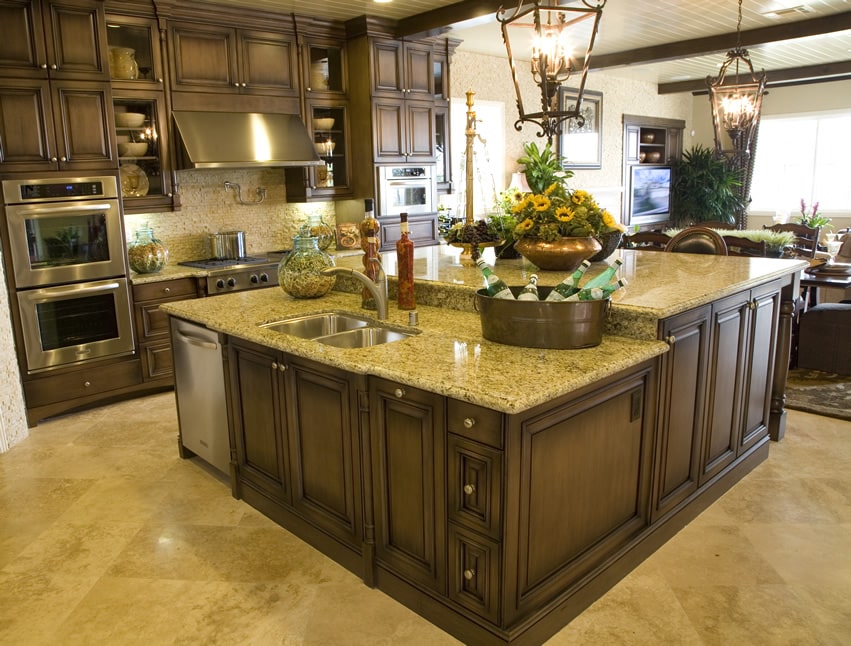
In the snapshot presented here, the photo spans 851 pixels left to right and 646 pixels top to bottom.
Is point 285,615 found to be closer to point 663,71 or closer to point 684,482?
point 684,482

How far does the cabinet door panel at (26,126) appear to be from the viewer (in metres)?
4.02

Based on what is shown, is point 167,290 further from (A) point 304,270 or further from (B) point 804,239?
(B) point 804,239

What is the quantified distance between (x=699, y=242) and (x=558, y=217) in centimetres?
167

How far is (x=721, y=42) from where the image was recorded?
21.2 ft

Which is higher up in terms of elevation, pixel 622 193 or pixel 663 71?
pixel 663 71

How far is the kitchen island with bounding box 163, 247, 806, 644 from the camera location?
2008 mm

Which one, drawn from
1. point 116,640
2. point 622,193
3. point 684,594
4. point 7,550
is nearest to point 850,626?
point 684,594

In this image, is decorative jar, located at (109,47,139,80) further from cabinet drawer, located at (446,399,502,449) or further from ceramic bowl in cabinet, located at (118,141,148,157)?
cabinet drawer, located at (446,399,502,449)

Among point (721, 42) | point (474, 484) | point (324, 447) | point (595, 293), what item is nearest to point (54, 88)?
point (324, 447)

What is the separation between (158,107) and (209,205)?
912mm

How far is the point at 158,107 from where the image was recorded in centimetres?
468

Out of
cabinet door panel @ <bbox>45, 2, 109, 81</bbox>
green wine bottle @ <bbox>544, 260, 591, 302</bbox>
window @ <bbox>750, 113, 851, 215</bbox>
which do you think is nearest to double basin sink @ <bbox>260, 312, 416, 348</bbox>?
green wine bottle @ <bbox>544, 260, 591, 302</bbox>

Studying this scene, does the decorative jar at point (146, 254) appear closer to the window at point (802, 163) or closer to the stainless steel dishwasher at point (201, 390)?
the stainless steel dishwasher at point (201, 390)

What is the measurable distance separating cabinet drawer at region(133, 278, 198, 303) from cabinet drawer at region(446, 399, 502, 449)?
10.9ft
